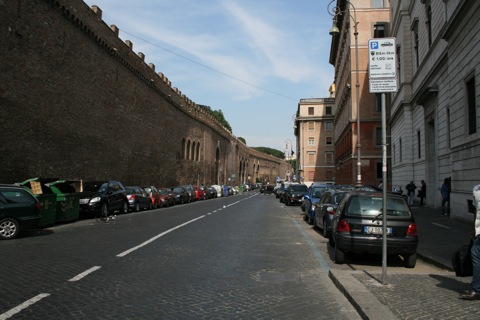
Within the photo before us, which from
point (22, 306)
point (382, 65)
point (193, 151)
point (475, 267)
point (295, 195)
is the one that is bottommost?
point (22, 306)

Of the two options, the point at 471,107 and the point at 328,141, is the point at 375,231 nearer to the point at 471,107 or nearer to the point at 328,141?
the point at 471,107

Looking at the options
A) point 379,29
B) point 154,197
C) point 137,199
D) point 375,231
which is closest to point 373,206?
point 375,231

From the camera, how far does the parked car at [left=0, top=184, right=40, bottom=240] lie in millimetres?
12461

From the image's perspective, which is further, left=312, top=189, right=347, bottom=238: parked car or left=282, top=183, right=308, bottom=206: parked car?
left=282, top=183, right=308, bottom=206: parked car

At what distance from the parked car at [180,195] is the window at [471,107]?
82.8 ft

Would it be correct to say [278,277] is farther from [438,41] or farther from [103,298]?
[438,41]

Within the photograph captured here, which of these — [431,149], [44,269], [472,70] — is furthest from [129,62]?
[44,269]

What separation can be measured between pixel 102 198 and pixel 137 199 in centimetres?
547

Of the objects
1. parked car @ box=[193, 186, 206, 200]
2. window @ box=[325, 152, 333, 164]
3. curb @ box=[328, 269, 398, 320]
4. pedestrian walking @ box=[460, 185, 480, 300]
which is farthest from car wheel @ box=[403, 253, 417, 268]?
window @ box=[325, 152, 333, 164]

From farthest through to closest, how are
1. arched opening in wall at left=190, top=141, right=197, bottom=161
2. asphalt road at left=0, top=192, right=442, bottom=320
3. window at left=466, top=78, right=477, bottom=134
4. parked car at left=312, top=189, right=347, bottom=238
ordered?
A: arched opening in wall at left=190, top=141, right=197, bottom=161 < window at left=466, top=78, right=477, bottom=134 < parked car at left=312, top=189, right=347, bottom=238 < asphalt road at left=0, top=192, right=442, bottom=320

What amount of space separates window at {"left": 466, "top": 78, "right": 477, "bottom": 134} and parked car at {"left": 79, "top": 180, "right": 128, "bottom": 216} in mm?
15349

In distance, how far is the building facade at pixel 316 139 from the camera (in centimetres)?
9188

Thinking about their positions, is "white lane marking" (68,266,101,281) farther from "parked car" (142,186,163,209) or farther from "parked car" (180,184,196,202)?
"parked car" (180,184,196,202)

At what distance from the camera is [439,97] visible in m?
20.8
